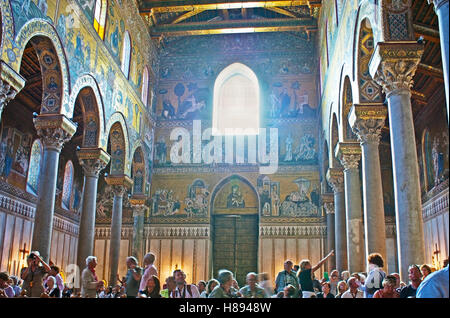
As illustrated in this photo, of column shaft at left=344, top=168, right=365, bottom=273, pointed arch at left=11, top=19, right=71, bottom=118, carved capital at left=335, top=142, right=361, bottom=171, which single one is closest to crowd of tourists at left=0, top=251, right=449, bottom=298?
column shaft at left=344, top=168, right=365, bottom=273

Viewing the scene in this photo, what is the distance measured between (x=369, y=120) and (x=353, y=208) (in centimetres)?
296

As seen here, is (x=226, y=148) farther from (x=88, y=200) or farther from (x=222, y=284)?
(x=222, y=284)

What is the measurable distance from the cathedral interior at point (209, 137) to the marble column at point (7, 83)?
73 cm

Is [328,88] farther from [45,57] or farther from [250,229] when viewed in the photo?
[45,57]

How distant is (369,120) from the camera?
1183cm

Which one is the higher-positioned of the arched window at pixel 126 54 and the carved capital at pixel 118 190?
the arched window at pixel 126 54

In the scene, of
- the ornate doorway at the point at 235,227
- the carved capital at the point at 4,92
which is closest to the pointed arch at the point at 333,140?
the ornate doorway at the point at 235,227

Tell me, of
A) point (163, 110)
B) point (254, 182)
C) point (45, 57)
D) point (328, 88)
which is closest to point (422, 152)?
point (328, 88)

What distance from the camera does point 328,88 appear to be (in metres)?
18.2

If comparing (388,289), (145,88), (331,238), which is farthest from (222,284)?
(145,88)

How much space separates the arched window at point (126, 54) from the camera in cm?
1886

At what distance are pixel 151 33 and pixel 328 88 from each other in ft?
30.9

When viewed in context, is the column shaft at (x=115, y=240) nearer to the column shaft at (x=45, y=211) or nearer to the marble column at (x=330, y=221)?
the column shaft at (x=45, y=211)

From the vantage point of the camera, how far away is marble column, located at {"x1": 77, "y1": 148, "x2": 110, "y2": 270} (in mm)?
15070
